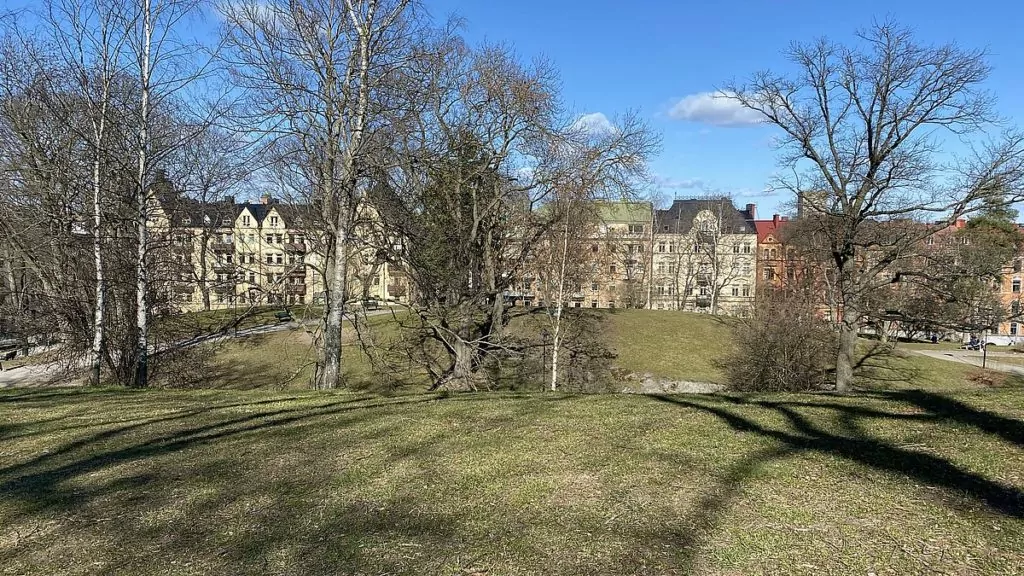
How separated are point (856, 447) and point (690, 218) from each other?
58195 mm

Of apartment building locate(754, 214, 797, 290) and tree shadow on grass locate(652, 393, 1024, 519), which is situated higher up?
apartment building locate(754, 214, 797, 290)

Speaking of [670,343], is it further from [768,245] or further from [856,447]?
[768,245]

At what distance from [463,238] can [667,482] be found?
550 inches

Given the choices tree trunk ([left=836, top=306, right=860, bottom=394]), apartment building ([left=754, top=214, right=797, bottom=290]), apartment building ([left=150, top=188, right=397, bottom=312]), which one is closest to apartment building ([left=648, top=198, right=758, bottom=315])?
apartment building ([left=754, top=214, right=797, bottom=290])

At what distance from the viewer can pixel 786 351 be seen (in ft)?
59.9

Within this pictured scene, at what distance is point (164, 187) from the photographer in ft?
45.9

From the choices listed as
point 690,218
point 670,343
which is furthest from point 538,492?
point 690,218

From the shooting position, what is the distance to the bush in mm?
18359

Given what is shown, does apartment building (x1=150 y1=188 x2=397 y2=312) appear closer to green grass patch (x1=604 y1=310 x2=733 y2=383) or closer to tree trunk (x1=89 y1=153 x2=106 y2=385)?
tree trunk (x1=89 y1=153 x2=106 y2=385)

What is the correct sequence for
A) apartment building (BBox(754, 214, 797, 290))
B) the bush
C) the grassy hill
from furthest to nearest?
apartment building (BBox(754, 214, 797, 290))
the grassy hill
the bush

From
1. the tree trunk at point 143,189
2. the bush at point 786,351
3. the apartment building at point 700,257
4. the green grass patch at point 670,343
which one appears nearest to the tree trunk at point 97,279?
the tree trunk at point 143,189

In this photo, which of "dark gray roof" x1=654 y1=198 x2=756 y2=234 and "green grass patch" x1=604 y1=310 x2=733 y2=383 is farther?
"dark gray roof" x1=654 y1=198 x2=756 y2=234

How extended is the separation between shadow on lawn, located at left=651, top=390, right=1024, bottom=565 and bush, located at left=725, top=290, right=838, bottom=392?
1109 centimetres

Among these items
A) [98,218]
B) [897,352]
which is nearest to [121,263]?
[98,218]
